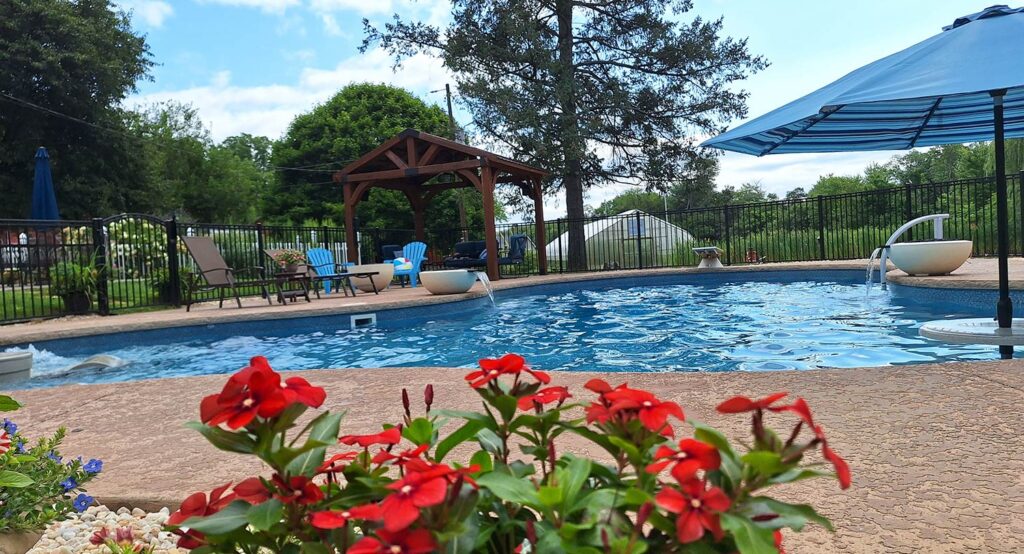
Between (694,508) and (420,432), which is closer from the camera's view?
(694,508)

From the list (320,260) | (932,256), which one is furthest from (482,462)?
(320,260)

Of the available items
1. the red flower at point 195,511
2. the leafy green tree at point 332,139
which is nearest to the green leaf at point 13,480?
the red flower at point 195,511

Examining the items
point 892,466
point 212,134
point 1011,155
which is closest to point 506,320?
point 892,466

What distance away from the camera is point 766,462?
23.6 inches

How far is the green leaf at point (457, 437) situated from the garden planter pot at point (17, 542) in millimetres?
1487

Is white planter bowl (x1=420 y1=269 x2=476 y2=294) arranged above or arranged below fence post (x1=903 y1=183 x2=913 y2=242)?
below

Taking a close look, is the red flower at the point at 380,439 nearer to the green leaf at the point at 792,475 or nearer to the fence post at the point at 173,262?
the green leaf at the point at 792,475

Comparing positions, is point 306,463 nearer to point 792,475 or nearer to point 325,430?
point 325,430

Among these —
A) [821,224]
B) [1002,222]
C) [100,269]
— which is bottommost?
[1002,222]

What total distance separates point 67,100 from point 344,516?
28889mm

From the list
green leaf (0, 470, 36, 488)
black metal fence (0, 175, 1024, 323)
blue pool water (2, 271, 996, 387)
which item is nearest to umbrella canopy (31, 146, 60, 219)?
black metal fence (0, 175, 1024, 323)

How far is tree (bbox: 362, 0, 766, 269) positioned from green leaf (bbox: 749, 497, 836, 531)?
14.7 meters

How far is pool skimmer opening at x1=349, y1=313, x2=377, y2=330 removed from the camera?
26.7ft

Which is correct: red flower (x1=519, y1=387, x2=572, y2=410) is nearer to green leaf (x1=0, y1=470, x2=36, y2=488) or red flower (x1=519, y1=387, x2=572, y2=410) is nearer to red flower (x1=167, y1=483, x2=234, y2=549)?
red flower (x1=167, y1=483, x2=234, y2=549)
